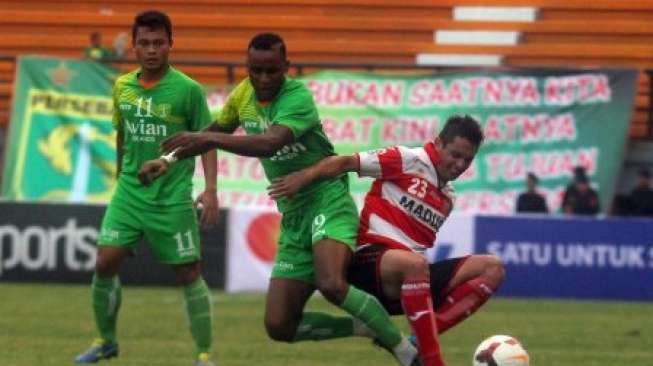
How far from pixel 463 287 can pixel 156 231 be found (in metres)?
1.89

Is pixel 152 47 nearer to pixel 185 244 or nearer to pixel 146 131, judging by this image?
pixel 146 131

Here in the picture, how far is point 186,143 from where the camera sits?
8844 mm

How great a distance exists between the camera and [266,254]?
1812 centimetres

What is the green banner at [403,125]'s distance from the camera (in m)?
20.7

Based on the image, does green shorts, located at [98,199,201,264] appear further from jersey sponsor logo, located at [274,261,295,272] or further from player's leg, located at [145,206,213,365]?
jersey sponsor logo, located at [274,261,295,272]

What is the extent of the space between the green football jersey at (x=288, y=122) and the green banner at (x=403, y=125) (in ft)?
34.7

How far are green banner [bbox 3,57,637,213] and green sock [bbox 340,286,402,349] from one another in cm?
1086

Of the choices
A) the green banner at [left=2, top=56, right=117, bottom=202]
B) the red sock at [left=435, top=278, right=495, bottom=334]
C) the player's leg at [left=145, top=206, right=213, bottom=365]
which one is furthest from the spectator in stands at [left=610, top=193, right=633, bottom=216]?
the red sock at [left=435, top=278, right=495, bottom=334]

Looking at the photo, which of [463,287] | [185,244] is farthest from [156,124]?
[463,287]

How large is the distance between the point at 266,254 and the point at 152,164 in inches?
371

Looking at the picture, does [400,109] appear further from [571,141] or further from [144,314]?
[144,314]

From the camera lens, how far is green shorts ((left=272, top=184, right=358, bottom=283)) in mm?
9516

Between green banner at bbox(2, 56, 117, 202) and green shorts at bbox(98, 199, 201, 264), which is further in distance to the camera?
green banner at bbox(2, 56, 117, 202)

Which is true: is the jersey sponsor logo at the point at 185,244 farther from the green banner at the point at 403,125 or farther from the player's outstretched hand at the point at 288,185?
the green banner at the point at 403,125
